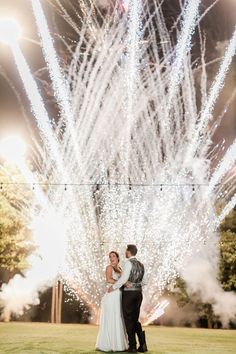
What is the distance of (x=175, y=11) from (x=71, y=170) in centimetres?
680

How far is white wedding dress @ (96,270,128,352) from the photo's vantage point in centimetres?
896

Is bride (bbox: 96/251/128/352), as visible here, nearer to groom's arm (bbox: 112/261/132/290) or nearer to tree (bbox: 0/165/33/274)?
groom's arm (bbox: 112/261/132/290)

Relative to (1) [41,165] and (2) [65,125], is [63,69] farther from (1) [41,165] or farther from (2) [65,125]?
(1) [41,165]

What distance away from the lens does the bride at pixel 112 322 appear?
29.4ft

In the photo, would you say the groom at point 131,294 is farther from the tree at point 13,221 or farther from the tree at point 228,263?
the tree at point 228,263

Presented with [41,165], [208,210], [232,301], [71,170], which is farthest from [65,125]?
[232,301]

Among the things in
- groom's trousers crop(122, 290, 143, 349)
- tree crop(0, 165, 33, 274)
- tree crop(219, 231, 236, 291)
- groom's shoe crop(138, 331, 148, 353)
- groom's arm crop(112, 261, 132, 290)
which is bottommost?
groom's shoe crop(138, 331, 148, 353)

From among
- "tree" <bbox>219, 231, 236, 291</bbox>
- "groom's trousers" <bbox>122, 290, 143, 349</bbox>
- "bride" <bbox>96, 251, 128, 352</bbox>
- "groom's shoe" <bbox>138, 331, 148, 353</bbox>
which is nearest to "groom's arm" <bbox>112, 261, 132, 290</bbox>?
"groom's trousers" <bbox>122, 290, 143, 349</bbox>

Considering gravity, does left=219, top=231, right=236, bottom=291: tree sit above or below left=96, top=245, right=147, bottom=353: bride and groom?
above

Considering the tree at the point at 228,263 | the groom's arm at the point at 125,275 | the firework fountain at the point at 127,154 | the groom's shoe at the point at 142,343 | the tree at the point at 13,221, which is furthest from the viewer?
the tree at the point at 228,263

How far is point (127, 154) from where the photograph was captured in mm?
21203

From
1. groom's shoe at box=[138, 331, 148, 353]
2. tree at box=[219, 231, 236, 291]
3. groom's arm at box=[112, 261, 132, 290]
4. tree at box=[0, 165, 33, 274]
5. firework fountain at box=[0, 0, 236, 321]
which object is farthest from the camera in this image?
tree at box=[219, 231, 236, 291]

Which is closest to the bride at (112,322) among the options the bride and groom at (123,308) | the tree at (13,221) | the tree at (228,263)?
the bride and groom at (123,308)

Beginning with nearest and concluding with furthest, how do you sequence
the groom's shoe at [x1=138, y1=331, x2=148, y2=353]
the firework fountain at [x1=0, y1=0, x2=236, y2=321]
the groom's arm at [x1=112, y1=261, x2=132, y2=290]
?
the groom's arm at [x1=112, y1=261, x2=132, y2=290]
the groom's shoe at [x1=138, y1=331, x2=148, y2=353]
the firework fountain at [x1=0, y1=0, x2=236, y2=321]
